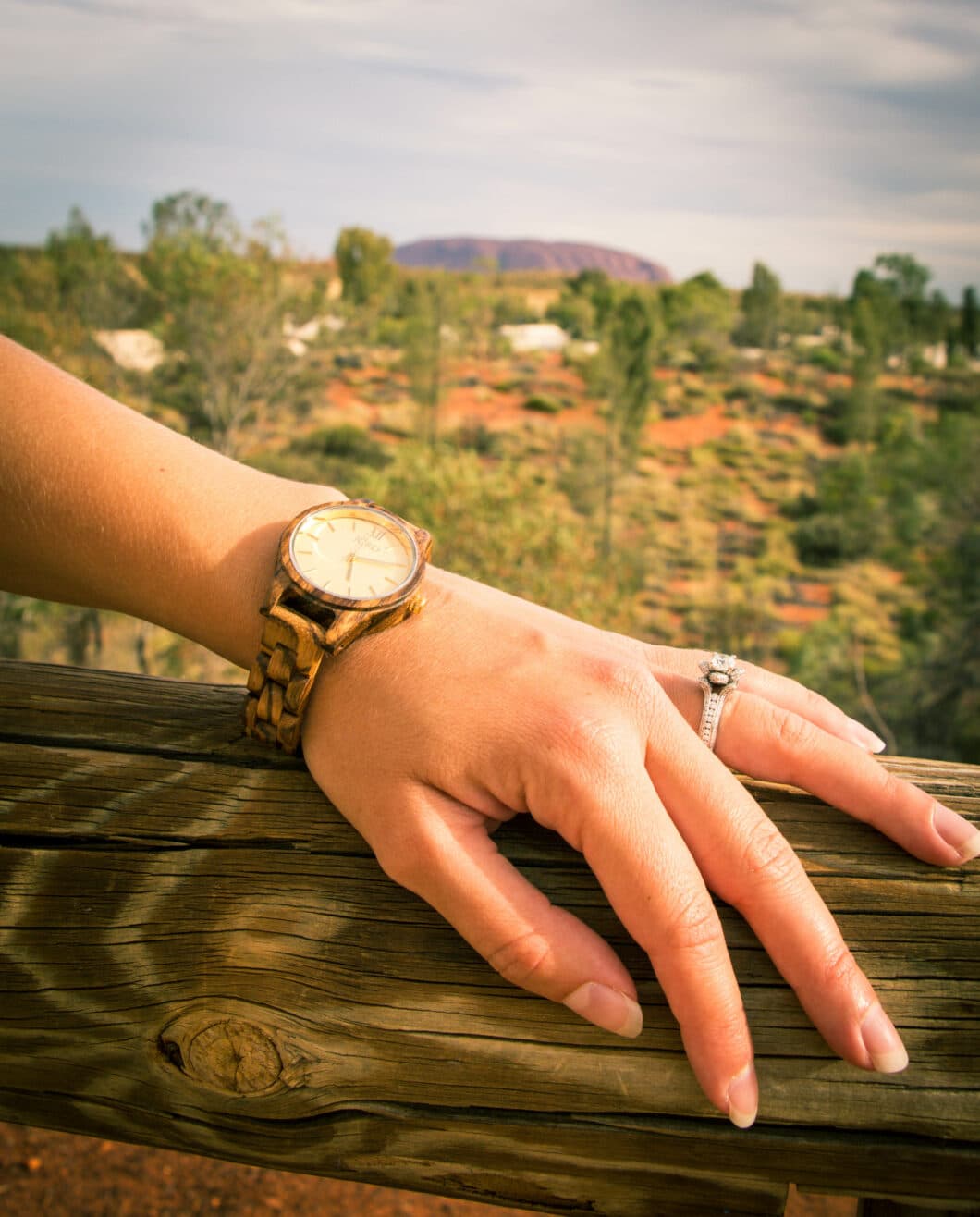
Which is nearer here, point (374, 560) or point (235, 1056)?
point (235, 1056)

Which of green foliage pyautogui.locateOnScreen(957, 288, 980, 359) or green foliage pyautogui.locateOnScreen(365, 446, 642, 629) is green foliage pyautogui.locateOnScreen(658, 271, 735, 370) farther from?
green foliage pyautogui.locateOnScreen(365, 446, 642, 629)

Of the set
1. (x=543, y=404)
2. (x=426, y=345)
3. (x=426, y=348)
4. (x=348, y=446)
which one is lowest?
(x=348, y=446)

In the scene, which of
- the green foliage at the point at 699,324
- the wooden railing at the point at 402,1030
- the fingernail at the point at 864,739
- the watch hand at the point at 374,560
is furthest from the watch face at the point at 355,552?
the green foliage at the point at 699,324

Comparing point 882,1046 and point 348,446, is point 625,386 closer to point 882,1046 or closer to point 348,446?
point 348,446

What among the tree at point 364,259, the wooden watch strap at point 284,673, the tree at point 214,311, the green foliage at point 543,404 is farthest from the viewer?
the green foliage at point 543,404

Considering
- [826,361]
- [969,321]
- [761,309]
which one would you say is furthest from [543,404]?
[969,321]

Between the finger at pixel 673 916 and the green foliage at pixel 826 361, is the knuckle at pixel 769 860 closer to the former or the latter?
the finger at pixel 673 916

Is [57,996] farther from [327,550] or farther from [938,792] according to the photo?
[938,792]

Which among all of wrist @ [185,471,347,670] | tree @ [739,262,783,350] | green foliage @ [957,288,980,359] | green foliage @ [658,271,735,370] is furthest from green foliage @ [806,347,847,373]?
wrist @ [185,471,347,670]
